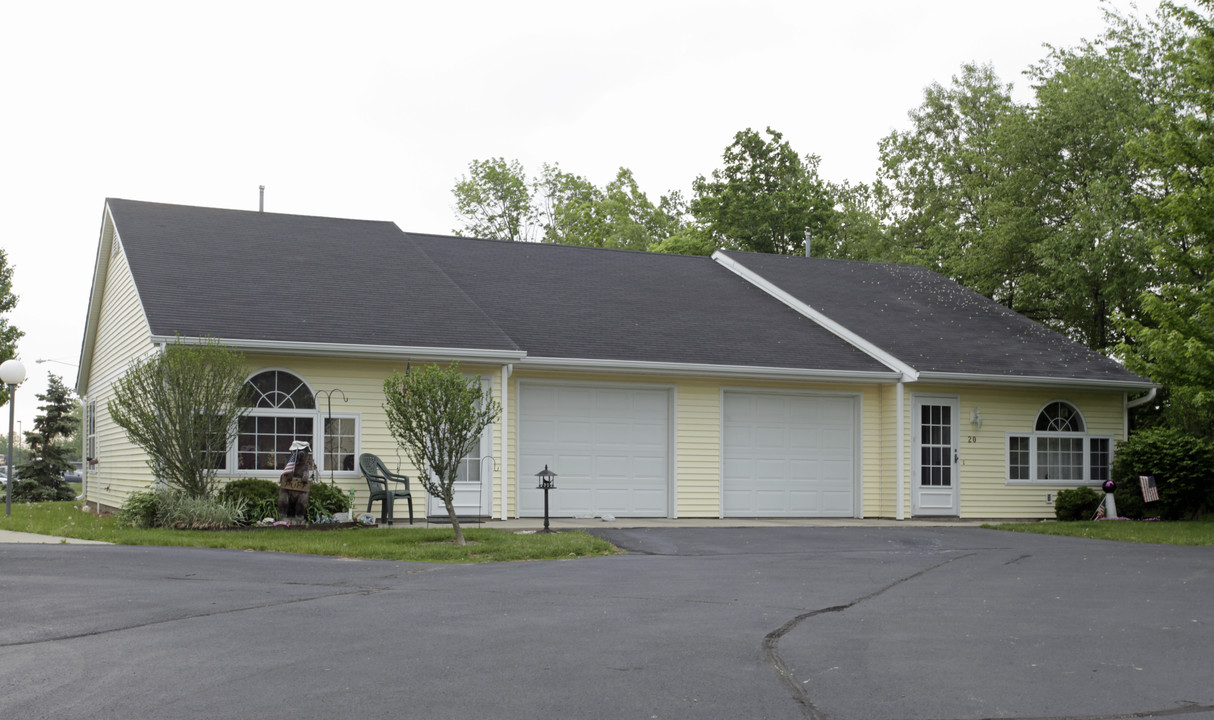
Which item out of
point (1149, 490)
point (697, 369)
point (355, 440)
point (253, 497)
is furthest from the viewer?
point (1149, 490)

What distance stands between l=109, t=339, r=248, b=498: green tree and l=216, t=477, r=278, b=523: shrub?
0.30 meters

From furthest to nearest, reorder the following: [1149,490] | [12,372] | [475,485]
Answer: [12,372] < [1149,490] < [475,485]

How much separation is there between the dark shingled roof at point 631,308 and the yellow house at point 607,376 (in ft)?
0.21

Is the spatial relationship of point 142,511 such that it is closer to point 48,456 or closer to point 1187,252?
point 1187,252

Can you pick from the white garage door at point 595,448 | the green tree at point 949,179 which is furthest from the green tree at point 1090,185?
the white garage door at point 595,448

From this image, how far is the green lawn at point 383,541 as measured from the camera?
39.5ft

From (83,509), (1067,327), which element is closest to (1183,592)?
(83,509)

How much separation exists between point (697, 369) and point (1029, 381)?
5.76 metres

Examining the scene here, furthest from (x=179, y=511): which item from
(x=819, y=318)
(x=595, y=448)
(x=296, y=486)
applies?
(x=819, y=318)

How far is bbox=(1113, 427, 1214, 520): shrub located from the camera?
62.1 ft

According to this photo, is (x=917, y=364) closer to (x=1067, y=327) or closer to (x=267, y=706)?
(x=1067, y=327)

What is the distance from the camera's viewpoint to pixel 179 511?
14.0 metres

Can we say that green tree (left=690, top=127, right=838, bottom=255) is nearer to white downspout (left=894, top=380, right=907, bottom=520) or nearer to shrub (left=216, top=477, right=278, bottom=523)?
white downspout (left=894, top=380, right=907, bottom=520)

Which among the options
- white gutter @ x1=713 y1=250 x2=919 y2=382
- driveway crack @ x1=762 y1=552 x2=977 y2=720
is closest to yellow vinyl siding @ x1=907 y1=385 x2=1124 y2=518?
white gutter @ x1=713 y1=250 x2=919 y2=382
